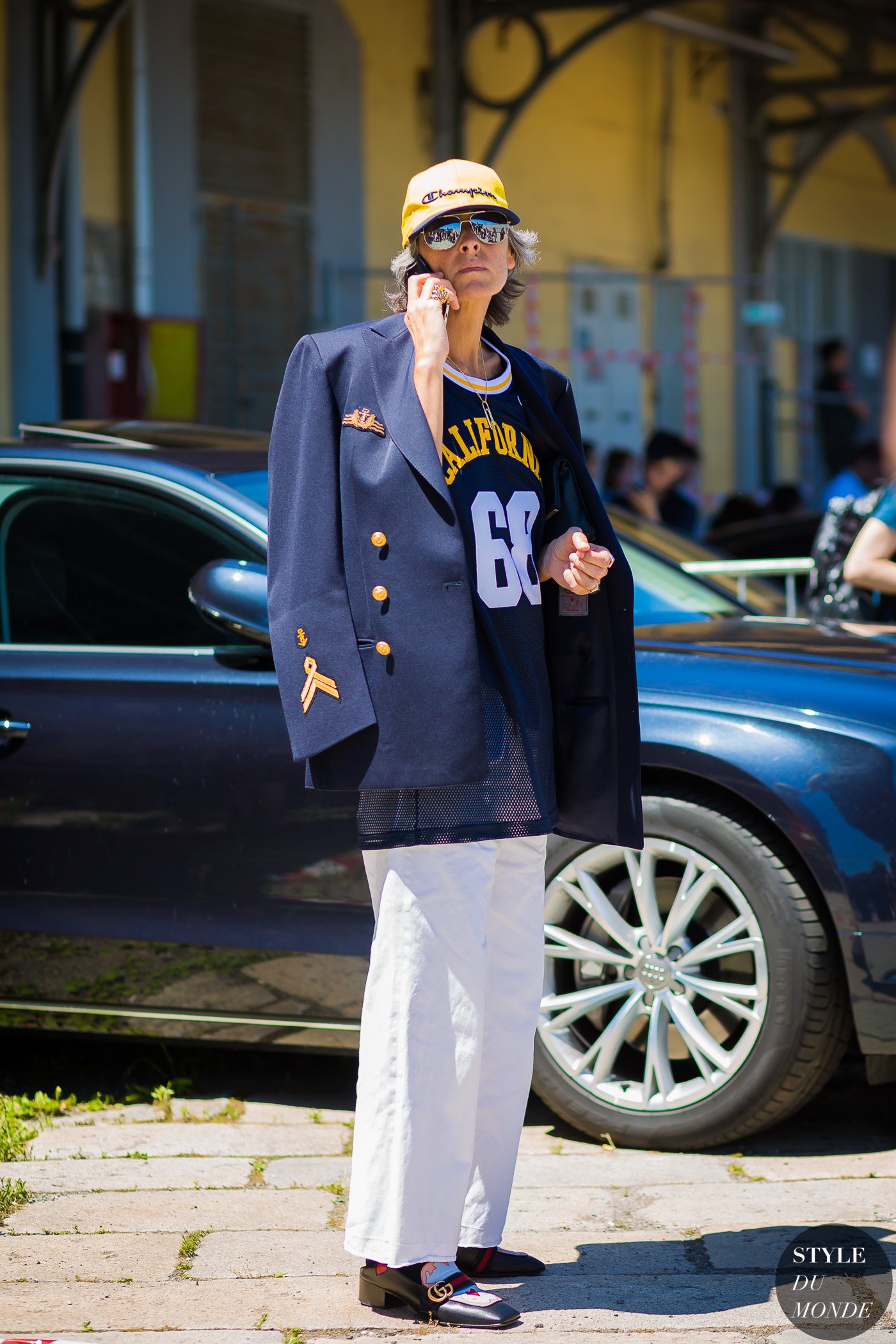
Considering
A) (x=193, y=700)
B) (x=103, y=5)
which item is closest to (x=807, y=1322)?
(x=193, y=700)

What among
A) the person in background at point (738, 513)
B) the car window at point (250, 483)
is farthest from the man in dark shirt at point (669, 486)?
the car window at point (250, 483)

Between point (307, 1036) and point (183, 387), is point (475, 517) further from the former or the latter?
point (183, 387)

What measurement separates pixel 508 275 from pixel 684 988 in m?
1.56

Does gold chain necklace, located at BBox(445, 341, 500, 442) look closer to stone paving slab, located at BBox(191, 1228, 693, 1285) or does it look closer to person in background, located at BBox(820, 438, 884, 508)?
stone paving slab, located at BBox(191, 1228, 693, 1285)

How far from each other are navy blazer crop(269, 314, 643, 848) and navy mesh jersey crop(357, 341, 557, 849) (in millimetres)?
66

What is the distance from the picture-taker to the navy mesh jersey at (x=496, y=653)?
2898mm

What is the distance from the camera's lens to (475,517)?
9.70ft

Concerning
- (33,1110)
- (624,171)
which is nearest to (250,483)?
(33,1110)

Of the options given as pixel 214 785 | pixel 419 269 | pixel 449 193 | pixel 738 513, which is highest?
pixel 449 193

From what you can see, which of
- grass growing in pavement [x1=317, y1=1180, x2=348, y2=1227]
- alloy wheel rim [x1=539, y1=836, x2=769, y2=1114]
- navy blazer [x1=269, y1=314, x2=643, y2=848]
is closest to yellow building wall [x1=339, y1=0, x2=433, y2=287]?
alloy wheel rim [x1=539, y1=836, x2=769, y2=1114]

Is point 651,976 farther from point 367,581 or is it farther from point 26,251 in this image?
point 26,251

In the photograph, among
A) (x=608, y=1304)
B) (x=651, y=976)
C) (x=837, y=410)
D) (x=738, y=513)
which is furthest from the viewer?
(x=837, y=410)

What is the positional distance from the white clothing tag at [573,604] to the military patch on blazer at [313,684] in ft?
1.59

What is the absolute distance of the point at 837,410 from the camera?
13.9 meters
